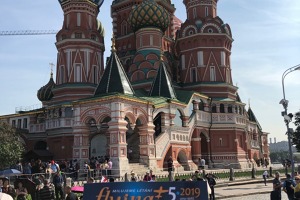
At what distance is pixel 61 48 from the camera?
36438mm

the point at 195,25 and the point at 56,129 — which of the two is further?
the point at 195,25

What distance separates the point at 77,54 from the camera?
35844mm

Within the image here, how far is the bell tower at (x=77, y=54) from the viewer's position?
35.3 meters

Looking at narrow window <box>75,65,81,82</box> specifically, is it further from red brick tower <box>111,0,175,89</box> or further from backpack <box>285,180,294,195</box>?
backpack <box>285,180,294,195</box>

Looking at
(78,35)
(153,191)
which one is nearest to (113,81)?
(78,35)

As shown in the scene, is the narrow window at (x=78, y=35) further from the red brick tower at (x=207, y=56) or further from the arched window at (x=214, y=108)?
the arched window at (x=214, y=108)

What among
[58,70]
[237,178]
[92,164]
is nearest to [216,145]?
[237,178]

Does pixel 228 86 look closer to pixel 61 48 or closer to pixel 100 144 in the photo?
pixel 100 144

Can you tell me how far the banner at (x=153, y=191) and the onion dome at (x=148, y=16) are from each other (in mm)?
29476

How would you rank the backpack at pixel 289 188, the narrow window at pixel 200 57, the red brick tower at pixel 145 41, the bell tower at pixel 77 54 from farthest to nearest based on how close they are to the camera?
1. the narrow window at pixel 200 57
2. the bell tower at pixel 77 54
3. the red brick tower at pixel 145 41
4. the backpack at pixel 289 188

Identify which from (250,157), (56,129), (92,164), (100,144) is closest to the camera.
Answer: (92,164)

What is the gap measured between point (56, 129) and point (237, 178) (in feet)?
54.4

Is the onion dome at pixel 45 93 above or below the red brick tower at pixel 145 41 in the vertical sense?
below

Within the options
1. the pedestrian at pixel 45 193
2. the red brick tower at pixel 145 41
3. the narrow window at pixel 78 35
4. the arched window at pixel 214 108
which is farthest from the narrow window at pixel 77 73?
the pedestrian at pixel 45 193
